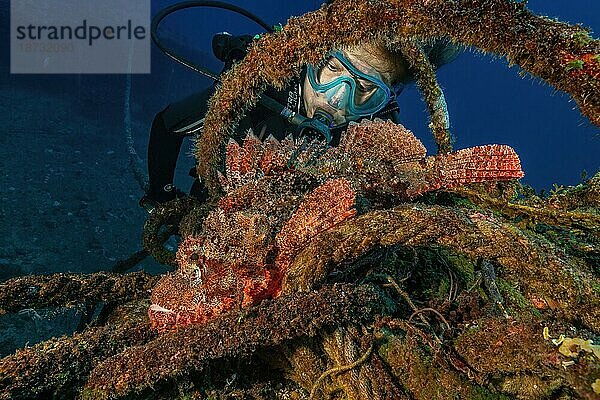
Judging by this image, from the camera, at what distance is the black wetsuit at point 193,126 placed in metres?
4.36

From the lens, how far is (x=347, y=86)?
4.16m

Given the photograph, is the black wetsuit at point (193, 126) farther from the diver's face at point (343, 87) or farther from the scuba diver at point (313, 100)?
the diver's face at point (343, 87)

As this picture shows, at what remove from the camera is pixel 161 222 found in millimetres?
3520

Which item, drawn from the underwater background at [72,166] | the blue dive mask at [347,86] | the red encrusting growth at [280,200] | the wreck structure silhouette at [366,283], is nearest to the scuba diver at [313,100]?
the blue dive mask at [347,86]

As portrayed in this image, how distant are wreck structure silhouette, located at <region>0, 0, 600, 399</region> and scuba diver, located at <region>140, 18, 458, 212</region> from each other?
2.18 meters

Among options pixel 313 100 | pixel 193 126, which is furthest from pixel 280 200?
pixel 193 126

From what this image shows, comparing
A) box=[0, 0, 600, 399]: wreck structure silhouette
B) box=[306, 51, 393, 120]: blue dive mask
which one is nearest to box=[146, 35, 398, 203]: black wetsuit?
box=[306, 51, 393, 120]: blue dive mask

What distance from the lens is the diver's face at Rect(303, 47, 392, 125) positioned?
4.02 metres

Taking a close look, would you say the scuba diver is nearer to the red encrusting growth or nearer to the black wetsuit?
the black wetsuit

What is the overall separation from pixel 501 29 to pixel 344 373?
4.27ft

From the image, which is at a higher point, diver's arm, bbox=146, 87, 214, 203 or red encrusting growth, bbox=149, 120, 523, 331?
red encrusting growth, bbox=149, 120, 523, 331

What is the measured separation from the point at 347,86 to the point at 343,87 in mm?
48

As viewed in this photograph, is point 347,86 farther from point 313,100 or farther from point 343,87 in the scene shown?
point 313,100

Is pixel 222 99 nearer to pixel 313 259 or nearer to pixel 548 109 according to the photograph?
pixel 313 259
